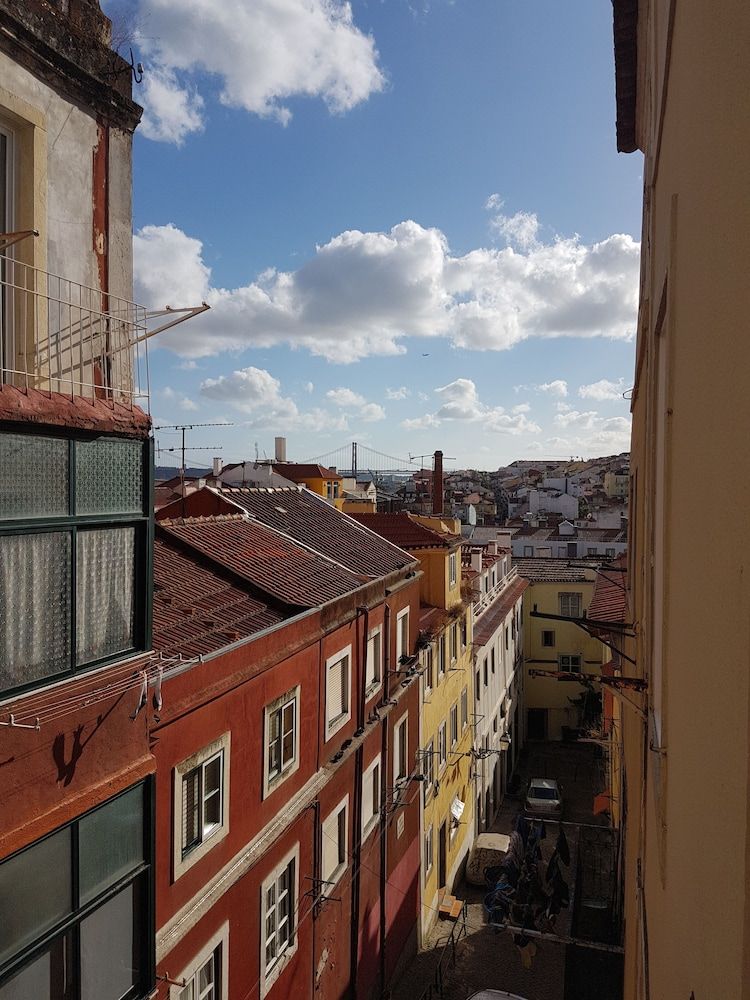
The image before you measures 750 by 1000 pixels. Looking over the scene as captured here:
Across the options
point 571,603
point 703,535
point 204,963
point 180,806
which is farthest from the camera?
point 571,603

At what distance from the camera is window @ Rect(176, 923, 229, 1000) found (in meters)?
8.69

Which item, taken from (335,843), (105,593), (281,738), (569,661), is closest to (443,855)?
(335,843)

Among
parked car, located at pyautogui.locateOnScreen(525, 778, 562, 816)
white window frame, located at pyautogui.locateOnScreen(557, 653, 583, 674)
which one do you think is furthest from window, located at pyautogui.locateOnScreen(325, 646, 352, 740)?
white window frame, located at pyautogui.locateOnScreen(557, 653, 583, 674)

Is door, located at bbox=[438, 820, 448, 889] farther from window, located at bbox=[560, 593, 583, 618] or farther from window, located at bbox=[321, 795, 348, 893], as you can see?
window, located at bbox=[560, 593, 583, 618]

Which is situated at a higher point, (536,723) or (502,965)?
(502,965)

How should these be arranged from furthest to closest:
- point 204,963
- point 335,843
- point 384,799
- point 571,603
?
point 571,603, point 384,799, point 335,843, point 204,963

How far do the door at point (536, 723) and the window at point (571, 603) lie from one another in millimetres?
5771

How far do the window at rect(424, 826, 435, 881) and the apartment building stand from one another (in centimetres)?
1647

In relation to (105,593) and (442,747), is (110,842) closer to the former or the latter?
(105,593)

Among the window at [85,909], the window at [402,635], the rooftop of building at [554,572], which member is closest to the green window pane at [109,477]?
the window at [85,909]

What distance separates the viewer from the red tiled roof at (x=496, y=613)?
28050 mm

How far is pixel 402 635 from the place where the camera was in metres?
17.4

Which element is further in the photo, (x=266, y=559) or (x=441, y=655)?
(x=441, y=655)

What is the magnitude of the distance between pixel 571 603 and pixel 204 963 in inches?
1324
